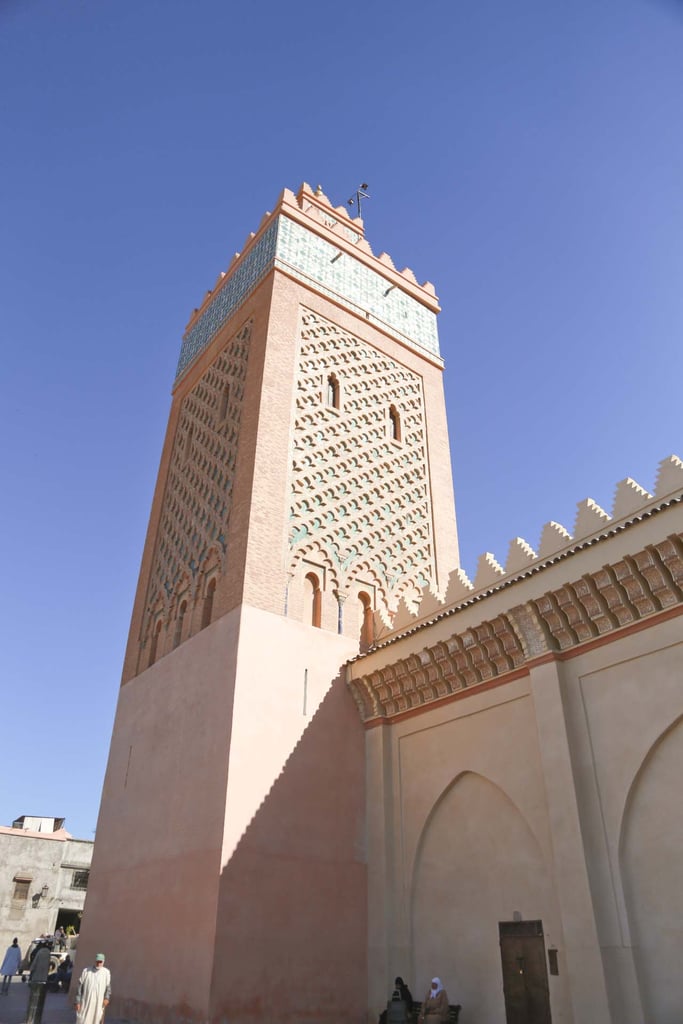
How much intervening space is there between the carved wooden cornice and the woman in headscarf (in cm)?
183

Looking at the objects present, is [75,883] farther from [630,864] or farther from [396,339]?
[630,864]

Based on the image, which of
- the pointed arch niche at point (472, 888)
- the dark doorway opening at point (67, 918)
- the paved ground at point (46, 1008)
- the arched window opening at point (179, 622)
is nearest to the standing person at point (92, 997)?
the paved ground at point (46, 1008)

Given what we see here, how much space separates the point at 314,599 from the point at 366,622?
586mm

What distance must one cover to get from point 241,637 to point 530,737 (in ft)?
7.07

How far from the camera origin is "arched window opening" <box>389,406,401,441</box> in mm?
8141

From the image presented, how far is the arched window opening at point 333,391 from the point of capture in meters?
7.71

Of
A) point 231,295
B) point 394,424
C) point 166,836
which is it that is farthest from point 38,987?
point 231,295

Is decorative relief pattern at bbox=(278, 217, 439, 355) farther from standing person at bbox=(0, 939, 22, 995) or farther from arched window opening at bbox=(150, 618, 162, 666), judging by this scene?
standing person at bbox=(0, 939, 22, 995)

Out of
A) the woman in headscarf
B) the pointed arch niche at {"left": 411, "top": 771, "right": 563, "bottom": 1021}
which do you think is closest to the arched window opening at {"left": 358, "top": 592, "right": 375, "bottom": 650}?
the pointed arch niche at {"left": 411, "top": 771, "right": 563, "bottom": 1021}

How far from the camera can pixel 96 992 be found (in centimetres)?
417

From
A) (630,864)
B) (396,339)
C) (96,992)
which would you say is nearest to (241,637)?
(96,992)

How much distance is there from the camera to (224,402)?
7.97 metres

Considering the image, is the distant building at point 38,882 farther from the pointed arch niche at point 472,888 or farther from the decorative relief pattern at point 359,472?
the pointed arch niche at point 472,888

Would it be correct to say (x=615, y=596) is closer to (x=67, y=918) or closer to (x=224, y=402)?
(x=224, y=402)
